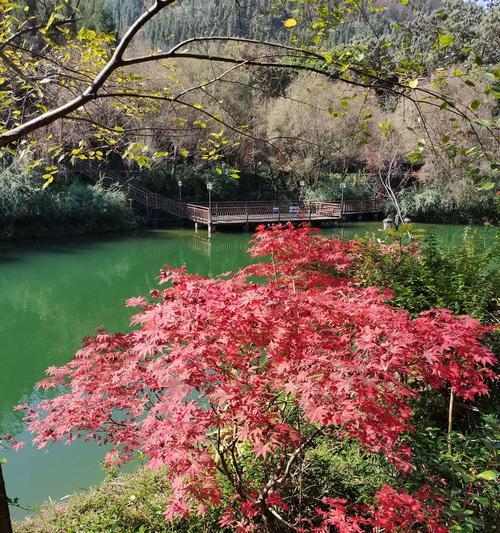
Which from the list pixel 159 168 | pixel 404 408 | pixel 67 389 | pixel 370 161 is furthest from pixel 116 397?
pixel 370 161

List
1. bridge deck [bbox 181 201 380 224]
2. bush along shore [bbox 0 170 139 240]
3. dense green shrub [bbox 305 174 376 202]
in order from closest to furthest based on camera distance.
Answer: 1. bush along shore [bbox 0 170 139 240]
2. bridge deck [bbox 181 201 380 224]
3. dense green shrub [bbox 305 174 376 202]

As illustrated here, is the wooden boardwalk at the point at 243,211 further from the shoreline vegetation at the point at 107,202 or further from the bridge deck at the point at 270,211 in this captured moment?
the shoreline vegetation at the point at 107,202

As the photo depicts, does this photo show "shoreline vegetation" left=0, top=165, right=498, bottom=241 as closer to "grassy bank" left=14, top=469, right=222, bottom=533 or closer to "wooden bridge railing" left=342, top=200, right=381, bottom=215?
"wooden bridge railing" left=342, top=200, right=381, bottom=215

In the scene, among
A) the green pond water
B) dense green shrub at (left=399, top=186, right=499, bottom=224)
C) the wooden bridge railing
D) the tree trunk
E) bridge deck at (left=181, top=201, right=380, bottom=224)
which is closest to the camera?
the tree trunk

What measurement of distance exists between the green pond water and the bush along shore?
23.2 inches

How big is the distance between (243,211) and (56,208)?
7.22 m

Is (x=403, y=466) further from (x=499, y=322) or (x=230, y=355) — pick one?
(x=499, y=322)

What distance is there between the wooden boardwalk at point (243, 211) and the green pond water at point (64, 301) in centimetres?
74

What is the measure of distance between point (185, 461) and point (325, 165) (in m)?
20.8

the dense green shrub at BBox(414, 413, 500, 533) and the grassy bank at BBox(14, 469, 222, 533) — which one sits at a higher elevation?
the dense green shrub at BBox(414, 413, 500, 533)

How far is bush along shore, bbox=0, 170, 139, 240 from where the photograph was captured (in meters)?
13.5

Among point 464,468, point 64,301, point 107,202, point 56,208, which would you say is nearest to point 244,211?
point 107,202

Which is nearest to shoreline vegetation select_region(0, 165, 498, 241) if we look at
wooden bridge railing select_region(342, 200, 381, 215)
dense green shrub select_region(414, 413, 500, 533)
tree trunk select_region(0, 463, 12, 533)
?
wooden bridge railing select_region(342, 200, 381, 215)

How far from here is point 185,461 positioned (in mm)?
1848
